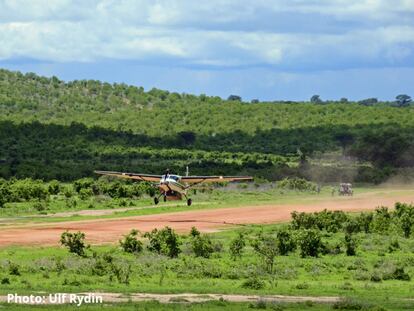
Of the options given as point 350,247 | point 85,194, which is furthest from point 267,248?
point 85,194

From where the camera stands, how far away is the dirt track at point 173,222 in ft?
174

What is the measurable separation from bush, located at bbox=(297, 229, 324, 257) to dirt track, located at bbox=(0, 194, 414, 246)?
9721mm

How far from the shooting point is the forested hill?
4904 inches

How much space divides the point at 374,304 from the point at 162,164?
94.7 metres

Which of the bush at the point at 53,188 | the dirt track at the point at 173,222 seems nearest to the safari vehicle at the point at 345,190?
the dirt track at the point at 173,222

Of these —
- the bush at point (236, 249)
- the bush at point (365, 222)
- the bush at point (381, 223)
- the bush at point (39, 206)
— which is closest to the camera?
the bush at point (236, 249)

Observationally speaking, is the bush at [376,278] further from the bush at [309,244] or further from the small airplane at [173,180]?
the small airplane at [173,180]

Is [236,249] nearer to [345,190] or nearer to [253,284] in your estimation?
[253,284]

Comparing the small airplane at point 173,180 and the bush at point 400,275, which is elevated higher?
the small airplane at point 173,180

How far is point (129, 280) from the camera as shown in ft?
122

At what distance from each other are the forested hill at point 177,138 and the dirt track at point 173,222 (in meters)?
29.6

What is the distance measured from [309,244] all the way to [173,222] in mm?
18210

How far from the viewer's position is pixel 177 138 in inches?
6417

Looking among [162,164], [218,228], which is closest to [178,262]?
[218,228]
